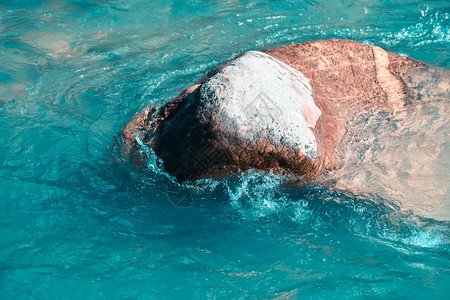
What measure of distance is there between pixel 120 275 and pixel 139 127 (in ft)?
4.96

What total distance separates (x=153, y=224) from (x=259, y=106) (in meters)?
1.36

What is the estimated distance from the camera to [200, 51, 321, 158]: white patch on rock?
3.26 m

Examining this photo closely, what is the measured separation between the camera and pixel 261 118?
329 cm

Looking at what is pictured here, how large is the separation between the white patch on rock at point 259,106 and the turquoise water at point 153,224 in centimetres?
41

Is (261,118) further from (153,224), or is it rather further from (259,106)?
(153,224)

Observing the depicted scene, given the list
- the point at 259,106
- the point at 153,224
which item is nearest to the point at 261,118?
the point at 259,106

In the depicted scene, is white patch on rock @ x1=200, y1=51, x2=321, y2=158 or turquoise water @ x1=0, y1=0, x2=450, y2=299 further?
white patch on rock @ x1=200, y1=51, x2=321, y2=158

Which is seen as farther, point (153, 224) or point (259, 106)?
point (153, 224)

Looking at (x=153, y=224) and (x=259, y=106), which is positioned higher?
(x=259, y=106)

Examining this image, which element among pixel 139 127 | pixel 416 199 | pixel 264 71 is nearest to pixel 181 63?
pixel 139 127

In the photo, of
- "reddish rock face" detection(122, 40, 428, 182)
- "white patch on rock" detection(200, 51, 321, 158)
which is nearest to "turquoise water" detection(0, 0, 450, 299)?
"reddish rock face" detection(122, 40, 428, 182)

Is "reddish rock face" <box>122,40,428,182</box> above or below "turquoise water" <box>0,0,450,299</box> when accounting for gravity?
above

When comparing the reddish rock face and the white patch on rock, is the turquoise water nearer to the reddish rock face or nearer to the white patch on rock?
the reddish rock face

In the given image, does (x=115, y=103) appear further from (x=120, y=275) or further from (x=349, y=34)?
(x=349, y=34)
